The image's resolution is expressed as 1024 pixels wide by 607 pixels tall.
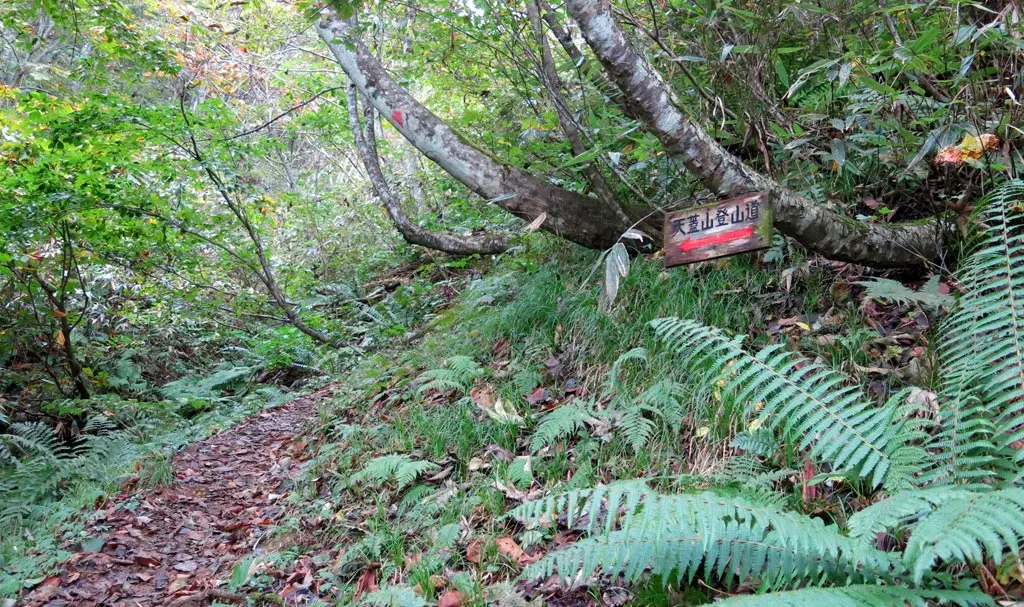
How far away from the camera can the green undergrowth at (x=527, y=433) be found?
308cm

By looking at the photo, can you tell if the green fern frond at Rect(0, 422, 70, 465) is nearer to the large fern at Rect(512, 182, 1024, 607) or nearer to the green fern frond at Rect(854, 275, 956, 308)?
the large fern at Rect(512, 182, 1024, 607)

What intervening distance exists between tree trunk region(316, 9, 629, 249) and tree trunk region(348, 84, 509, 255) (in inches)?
50.6

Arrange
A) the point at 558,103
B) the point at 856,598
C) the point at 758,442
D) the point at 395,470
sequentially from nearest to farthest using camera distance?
the point at 856,598 → the point at 758,442 → the point at 395,470 → the point at 558,103

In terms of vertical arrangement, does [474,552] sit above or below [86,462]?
below

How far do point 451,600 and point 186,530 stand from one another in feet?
8.48

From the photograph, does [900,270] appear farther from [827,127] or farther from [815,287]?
[827,127]

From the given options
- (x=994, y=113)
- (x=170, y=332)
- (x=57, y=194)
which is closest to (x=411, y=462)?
(x=994, y=113)

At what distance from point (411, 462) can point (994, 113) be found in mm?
3628

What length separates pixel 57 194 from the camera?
19.1 ft

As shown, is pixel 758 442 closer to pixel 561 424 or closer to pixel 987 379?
pixel 987 379

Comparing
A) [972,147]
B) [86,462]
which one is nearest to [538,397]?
[972,147]

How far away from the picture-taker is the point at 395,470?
399 centimetres

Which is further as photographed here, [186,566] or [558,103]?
[558,103]

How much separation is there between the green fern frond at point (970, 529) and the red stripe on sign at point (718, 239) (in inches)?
62.0
